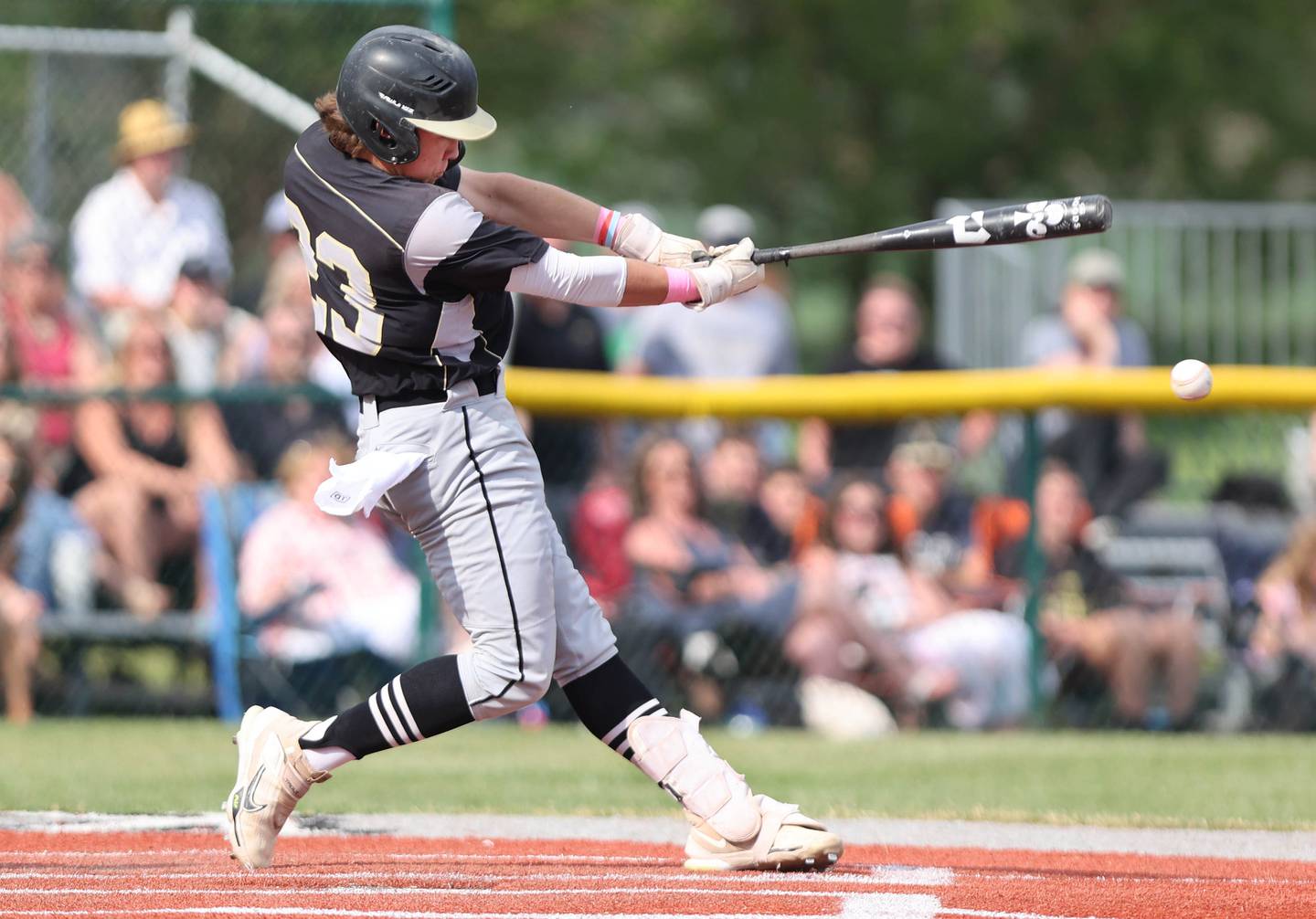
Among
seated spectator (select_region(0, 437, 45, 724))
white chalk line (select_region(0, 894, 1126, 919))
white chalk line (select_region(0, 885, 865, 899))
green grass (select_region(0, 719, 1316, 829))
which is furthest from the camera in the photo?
seated spectator (select_region(0, 437, 45, 724))

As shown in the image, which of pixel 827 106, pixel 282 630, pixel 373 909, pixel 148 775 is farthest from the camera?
pixel 827 106

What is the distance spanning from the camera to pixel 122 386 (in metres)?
9.44

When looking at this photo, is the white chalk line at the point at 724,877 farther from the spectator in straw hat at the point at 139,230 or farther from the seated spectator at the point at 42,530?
the spectator in straw hat at the point at 139,230

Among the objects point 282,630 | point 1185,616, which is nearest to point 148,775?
point 282,630

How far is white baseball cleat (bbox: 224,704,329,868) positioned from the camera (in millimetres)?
5160

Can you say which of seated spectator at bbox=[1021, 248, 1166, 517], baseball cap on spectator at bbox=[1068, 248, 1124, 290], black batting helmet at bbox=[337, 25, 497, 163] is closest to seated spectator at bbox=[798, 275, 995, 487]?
seated spectator at bbox=[1021, 248, 1166, 517]

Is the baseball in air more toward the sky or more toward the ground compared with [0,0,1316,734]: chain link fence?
more toward the sky

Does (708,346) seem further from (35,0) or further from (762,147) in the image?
(762,147)

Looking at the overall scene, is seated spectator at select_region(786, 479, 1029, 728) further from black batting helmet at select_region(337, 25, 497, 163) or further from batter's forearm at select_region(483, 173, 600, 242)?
black batting helmet at select_region(337, 25, 497, 163)

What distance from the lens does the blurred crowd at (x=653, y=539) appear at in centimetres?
945

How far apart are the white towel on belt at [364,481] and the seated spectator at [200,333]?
4698 millimetres

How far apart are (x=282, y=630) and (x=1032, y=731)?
11.6 feet

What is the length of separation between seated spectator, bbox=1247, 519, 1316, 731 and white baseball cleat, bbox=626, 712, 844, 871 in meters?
4.89

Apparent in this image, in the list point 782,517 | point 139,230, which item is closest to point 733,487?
point 782,517
